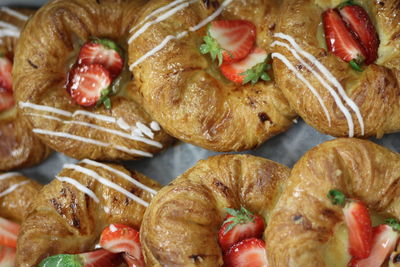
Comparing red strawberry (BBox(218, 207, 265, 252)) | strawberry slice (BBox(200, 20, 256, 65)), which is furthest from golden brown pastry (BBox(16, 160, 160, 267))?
strawberry slice (BBox(200, 20, 256, 65))

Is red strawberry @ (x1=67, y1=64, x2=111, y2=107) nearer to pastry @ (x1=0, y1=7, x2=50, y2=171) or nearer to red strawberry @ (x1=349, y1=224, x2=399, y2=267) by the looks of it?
pastry @ (x1=0, y1=7, x2=50, y2=171)

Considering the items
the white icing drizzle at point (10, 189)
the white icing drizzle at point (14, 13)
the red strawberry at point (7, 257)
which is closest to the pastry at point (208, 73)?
the white icing drizzle at point (14, 13)

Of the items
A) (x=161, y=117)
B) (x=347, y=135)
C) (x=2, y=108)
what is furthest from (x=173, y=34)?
(x=2, y=108)

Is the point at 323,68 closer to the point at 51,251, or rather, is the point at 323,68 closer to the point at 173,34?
the point at 173,34

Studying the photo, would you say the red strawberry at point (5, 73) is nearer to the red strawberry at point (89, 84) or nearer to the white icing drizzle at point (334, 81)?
the red strawberry at point (89, 84)

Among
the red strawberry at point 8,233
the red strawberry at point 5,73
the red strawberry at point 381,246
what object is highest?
the red strawberry at point 5,73

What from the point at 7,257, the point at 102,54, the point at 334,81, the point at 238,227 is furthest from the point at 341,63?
the point at 7,257
